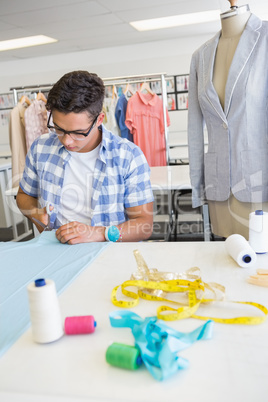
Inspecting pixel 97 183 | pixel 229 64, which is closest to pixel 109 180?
pixel 97 183

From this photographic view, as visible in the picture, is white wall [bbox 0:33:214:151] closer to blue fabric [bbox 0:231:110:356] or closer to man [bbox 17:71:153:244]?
man [bbox 17:71:153:244]

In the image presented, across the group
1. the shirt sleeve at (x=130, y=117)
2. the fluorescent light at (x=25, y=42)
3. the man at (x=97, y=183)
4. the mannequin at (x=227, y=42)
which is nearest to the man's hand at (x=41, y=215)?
the man at (x=97, y=183)

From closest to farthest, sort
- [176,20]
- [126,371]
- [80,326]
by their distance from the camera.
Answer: [126,371] → [80,326] → [176,20]

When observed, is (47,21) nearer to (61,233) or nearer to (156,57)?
(156,57)

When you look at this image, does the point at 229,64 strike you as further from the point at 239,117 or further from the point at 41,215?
the point at 41,215

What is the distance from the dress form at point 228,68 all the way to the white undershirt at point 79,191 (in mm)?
737

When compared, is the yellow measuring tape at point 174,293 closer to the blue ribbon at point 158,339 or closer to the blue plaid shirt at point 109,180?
the blue ribbon at point 158,339

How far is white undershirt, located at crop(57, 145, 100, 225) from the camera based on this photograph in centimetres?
183

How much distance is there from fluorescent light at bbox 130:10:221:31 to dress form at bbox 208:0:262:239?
12.2 ft

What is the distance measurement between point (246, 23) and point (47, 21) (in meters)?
3.80

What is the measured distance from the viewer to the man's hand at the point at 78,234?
156cm

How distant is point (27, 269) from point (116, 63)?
6644 millimetres

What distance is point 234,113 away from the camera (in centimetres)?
192

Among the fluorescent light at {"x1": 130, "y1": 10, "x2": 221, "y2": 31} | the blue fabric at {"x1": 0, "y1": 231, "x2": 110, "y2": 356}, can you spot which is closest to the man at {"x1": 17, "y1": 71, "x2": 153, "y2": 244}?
the blue fabric at {"x1": 0, "y1": 231, "x2": 110, "y2": 356}
